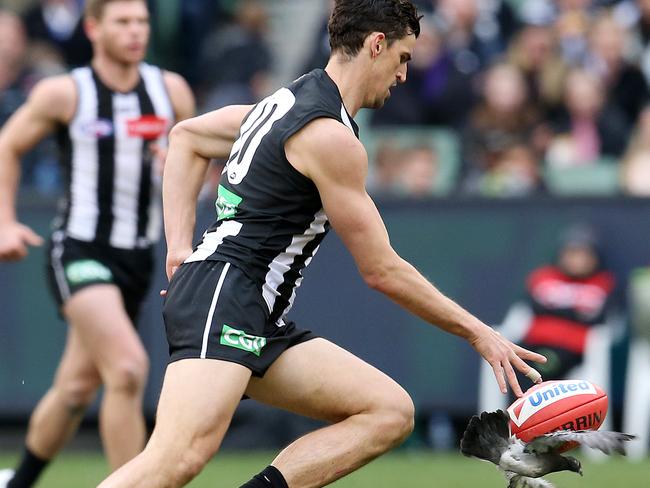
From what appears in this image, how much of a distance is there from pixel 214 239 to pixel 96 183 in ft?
7.98

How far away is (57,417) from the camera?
7219 millimetres

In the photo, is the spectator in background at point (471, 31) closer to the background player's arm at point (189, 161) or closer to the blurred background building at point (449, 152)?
the blurred background building at point (449, 152)

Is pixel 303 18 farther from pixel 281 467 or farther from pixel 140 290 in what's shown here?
pixel 281 467

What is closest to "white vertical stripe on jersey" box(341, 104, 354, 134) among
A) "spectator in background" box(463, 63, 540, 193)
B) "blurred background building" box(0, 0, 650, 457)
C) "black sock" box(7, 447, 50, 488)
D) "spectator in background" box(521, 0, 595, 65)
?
"black sock" box(7, 447, 50, 488)

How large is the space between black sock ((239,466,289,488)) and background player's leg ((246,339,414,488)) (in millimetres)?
43

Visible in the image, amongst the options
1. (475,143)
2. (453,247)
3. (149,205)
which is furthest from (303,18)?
(149,205)

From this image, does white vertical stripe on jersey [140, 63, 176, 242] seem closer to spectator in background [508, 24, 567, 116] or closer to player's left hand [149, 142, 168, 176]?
player's left hand [149, 142, 168, 176]

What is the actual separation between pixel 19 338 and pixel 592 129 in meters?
4.84

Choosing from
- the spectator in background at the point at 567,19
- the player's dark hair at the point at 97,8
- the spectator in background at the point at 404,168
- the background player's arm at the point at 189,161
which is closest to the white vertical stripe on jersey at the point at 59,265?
the player's dark hair at the point at 97,8

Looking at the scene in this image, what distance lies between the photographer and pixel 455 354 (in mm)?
9805

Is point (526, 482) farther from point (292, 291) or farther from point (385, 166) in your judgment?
point (385, 166)

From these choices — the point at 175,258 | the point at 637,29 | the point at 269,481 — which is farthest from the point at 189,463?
the point at 637,29

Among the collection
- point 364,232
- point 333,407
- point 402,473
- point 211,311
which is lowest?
point 402,473

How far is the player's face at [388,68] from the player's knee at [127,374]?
234 cm
